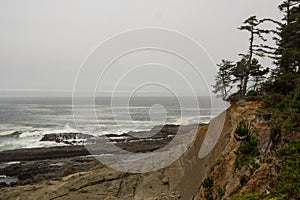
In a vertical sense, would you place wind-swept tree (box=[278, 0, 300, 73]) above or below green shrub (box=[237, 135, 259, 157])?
above

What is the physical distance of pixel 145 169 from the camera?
2339cm

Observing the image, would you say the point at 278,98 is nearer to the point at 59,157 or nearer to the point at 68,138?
the point at 59,157

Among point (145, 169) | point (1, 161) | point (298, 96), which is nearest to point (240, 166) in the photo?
point (298, 96)

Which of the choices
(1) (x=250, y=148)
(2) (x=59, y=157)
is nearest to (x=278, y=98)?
(1) (x=250, y=148)

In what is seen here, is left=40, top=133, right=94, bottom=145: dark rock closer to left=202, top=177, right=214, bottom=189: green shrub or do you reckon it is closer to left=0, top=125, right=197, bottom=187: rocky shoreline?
left=0, top=125, right=197, bottom=187: rocky shoreline

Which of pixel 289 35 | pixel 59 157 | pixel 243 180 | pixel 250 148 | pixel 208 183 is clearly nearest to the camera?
pixel 243 180

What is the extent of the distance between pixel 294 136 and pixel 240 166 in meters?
2.67

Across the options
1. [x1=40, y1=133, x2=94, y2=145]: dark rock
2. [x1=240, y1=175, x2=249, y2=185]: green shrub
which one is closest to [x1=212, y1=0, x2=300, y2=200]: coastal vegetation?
[x1=240, y1=175, x2=249, y2=185]: green shrub

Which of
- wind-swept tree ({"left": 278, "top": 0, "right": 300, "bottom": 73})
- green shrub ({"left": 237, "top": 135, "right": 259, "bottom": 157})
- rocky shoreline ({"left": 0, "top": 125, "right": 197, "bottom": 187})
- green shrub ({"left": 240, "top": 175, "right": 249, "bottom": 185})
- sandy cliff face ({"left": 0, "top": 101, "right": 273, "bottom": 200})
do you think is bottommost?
rocky shoreline ({"left": 0, "top": 125, "right": 197, "bottom": 187})

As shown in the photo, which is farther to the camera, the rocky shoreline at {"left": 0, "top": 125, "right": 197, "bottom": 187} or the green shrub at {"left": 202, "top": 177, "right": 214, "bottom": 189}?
the rocky shoreline at {"left": 0, "top": 125, "right": 197, "bottom": 187}

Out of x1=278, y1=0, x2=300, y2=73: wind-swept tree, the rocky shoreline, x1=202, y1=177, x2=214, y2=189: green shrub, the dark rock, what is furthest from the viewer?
the dark rock

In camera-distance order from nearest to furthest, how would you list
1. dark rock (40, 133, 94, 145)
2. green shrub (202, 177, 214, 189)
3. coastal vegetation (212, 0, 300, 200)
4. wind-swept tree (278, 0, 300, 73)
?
coastal vegetation (212, 0, 300, 200)
green shrub (202, 177, 214, 189)
wind-swept tree (278, 0, 300, 73)
dark rock (40, 133, 94, 145)

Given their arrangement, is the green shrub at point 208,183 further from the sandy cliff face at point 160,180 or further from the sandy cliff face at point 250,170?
the sandy cliff face at point 160,180

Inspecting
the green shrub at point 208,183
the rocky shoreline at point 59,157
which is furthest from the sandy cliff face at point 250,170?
the rocky shoreline at point 59,157
